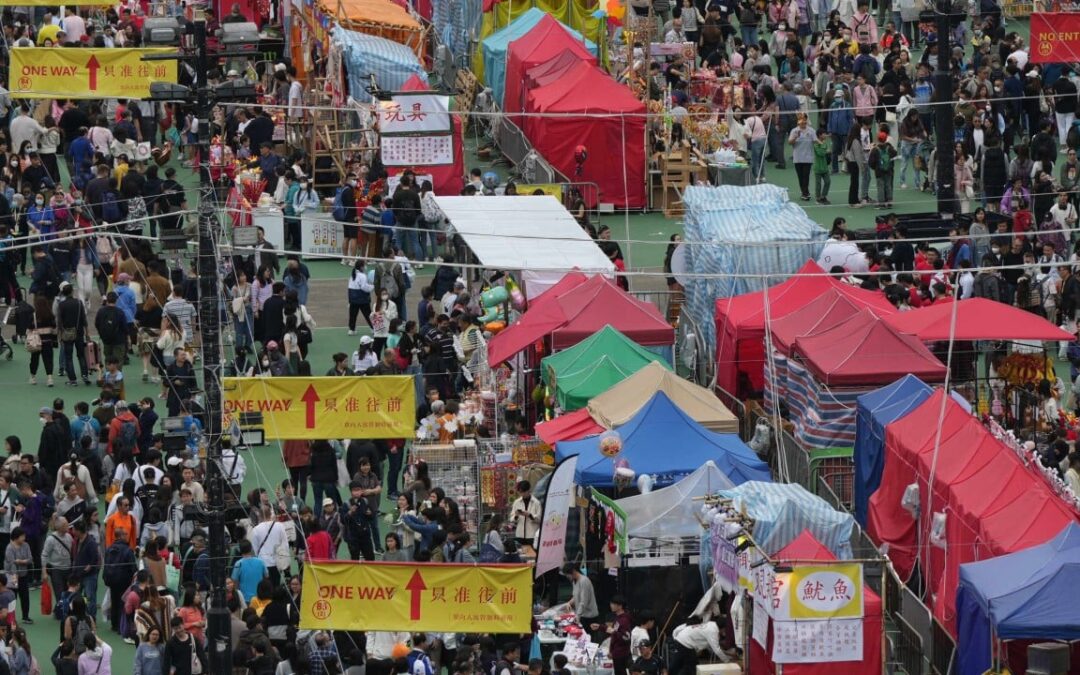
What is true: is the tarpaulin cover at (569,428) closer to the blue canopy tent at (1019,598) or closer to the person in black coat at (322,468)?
the person in black coat at (322,468)

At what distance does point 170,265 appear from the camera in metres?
37.5

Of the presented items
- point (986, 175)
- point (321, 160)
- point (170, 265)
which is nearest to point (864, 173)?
point (986, 175)

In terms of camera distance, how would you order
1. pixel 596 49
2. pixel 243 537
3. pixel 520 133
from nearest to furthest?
1. pixel 243 537
2. pixel 520 133
3. pixel 596 49

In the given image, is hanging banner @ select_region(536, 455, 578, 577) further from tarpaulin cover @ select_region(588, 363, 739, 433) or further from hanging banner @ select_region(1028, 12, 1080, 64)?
hanging banner @ select_region(1028, 12, 1080, 64)

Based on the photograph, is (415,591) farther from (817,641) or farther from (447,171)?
(447,171)

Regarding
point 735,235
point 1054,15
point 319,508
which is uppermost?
point 1054,15

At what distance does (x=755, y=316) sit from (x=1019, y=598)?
10.0 metres

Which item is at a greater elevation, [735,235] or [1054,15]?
[1054,15]

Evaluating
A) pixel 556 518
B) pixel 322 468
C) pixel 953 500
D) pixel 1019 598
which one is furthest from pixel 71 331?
pixel 1019 598

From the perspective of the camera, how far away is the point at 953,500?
25.8 m

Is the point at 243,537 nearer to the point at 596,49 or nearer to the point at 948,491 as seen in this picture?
the point at 948,491

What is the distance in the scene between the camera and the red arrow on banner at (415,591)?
79.0ft

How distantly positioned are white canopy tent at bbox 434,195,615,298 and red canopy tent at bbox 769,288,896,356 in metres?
3.04

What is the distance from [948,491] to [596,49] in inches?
882
